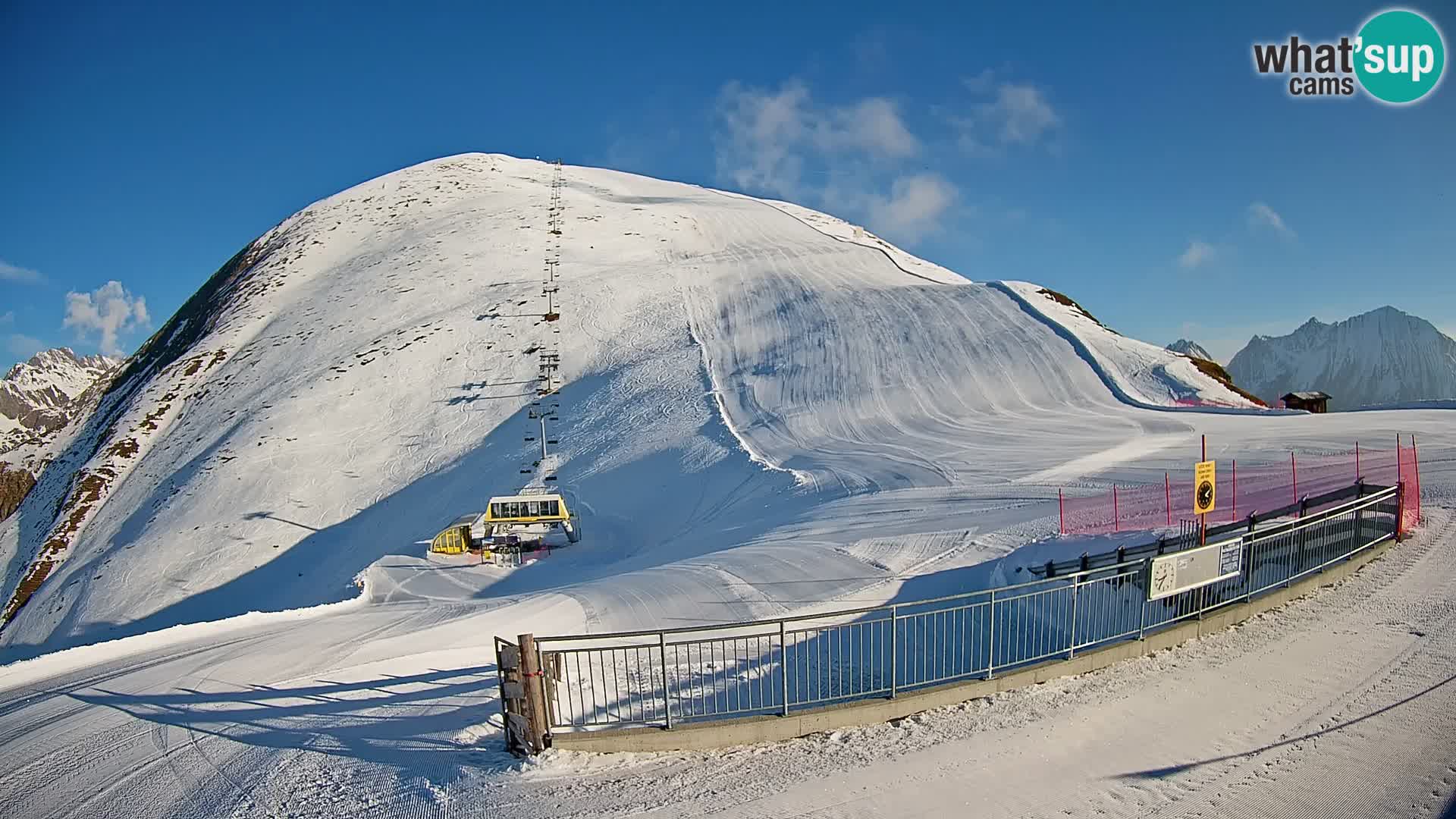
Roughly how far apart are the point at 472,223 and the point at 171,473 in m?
35.0

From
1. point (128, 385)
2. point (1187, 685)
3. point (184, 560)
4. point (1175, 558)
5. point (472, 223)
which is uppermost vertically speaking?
point (472, 223)

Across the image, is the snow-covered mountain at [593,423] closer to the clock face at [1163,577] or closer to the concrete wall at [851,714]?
the concrete wall at [851,714]

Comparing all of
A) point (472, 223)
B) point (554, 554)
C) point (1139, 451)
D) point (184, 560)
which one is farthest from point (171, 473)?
point (1139, 451)

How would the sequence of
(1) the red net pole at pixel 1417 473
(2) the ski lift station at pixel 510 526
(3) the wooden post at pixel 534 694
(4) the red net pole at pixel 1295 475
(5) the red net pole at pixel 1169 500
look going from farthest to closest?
1. (2) the ski lift station at pixel 510 526
2. (4) the red net pole at pixel 1295 475
3. (5) the red net pole at pixel 1169 500
4. (1) the red net pole at pixel 1417 473
5. (3) the wooden post at pixel 534 694

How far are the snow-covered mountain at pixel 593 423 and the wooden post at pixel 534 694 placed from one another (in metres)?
6.83

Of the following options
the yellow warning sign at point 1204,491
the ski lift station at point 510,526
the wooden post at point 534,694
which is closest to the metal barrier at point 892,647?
the wooden post at point 534,694

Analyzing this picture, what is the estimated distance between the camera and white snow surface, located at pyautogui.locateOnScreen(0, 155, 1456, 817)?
7.73 meters

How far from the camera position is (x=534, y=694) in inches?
300

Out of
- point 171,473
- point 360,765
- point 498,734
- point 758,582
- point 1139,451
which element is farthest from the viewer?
point 171,473

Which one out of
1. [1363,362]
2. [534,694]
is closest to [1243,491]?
[534,694]

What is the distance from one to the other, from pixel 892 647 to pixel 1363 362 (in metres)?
120

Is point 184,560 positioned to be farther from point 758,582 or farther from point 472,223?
point 472,223

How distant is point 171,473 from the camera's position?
40.6 m

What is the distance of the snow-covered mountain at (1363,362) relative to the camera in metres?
94.7
